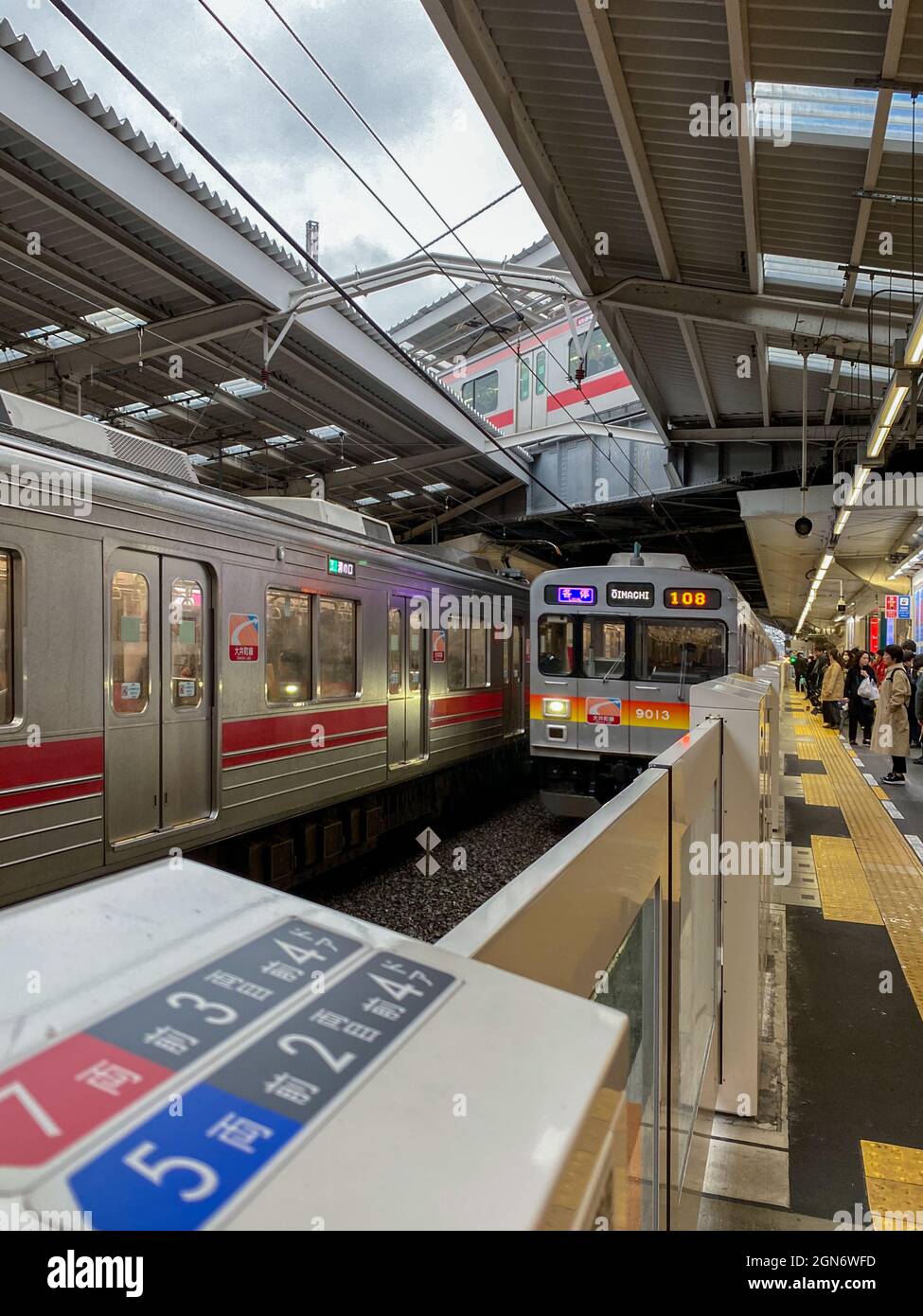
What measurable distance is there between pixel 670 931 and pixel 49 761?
3.61 m

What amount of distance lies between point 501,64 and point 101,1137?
5.73 meters

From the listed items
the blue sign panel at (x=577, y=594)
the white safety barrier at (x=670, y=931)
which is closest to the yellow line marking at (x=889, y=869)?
the white safety barrier at (x=670, y=931)

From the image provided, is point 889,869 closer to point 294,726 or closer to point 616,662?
point 616,662

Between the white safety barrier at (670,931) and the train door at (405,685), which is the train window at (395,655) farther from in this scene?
the white safety barrier at (670,931)

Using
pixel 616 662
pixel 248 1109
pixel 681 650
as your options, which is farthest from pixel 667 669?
pixel 248 1109

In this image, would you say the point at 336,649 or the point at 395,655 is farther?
the point at 395,655

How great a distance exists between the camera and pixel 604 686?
8.58 meters

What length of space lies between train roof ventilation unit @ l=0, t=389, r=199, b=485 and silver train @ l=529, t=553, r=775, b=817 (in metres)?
4.43

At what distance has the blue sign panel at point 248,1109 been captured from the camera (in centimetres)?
51

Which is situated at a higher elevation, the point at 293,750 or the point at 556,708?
the point at 556,708

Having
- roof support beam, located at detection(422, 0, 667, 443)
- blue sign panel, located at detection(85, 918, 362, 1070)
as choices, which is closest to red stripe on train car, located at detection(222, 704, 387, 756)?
roof support beam, located at detection(422, 0, 667, 443)

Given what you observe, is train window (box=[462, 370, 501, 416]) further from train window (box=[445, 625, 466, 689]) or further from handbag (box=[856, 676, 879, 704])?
train window (box=[445, 625, 466, 689])

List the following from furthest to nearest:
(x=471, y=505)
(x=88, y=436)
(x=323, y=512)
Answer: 1. (x=471, y=505)
2. (x=323, y=512)
3. (x=88, y=436)
